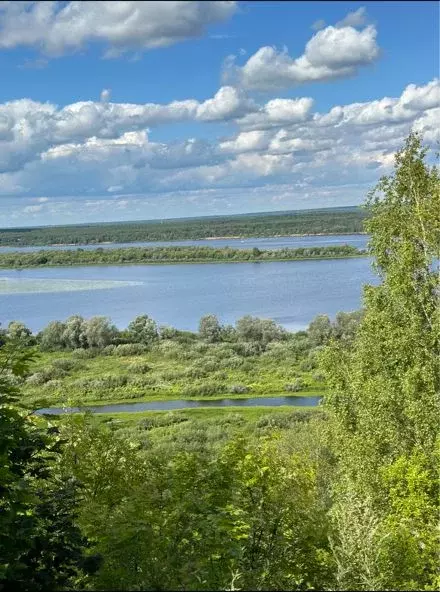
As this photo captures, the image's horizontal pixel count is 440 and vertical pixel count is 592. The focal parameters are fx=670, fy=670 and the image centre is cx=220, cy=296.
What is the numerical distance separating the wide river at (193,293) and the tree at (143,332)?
4.81 m

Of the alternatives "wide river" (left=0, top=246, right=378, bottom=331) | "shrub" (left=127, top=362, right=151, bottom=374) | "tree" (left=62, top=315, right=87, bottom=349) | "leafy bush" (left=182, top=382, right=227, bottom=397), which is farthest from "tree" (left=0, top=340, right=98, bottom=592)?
"wide river" (left=0, top=246, right=378, bottom=331)

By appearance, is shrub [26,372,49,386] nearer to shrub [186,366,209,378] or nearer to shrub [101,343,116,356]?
shrub [101,343,116,356]

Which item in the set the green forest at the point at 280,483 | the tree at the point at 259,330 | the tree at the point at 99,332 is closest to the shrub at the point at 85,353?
the tree at the point at 99,332

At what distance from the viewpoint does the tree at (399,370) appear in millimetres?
9461

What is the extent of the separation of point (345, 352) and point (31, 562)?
812 cm

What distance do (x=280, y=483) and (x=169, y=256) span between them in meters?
104

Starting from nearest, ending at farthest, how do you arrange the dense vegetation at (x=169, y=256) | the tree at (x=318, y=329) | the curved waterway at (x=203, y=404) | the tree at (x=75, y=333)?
the curved waterway at (x=203, y=404), the tree at (x=318, y=329), the tree at (x=75, y=333), the dense vegetation at (x=169, y=256)

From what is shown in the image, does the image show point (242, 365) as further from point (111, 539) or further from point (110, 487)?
point (111, 539)

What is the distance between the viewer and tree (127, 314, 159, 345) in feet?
175

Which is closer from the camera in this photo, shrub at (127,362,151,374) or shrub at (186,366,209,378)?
shrub at (186,366,209,378)

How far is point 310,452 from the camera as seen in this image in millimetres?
19406

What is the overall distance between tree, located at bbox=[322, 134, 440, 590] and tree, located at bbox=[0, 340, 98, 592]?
433cm

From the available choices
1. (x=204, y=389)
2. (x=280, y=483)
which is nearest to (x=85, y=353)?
(x=204, y=389)

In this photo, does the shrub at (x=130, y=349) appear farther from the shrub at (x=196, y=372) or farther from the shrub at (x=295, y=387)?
the shrub at (x=295, y=387)
